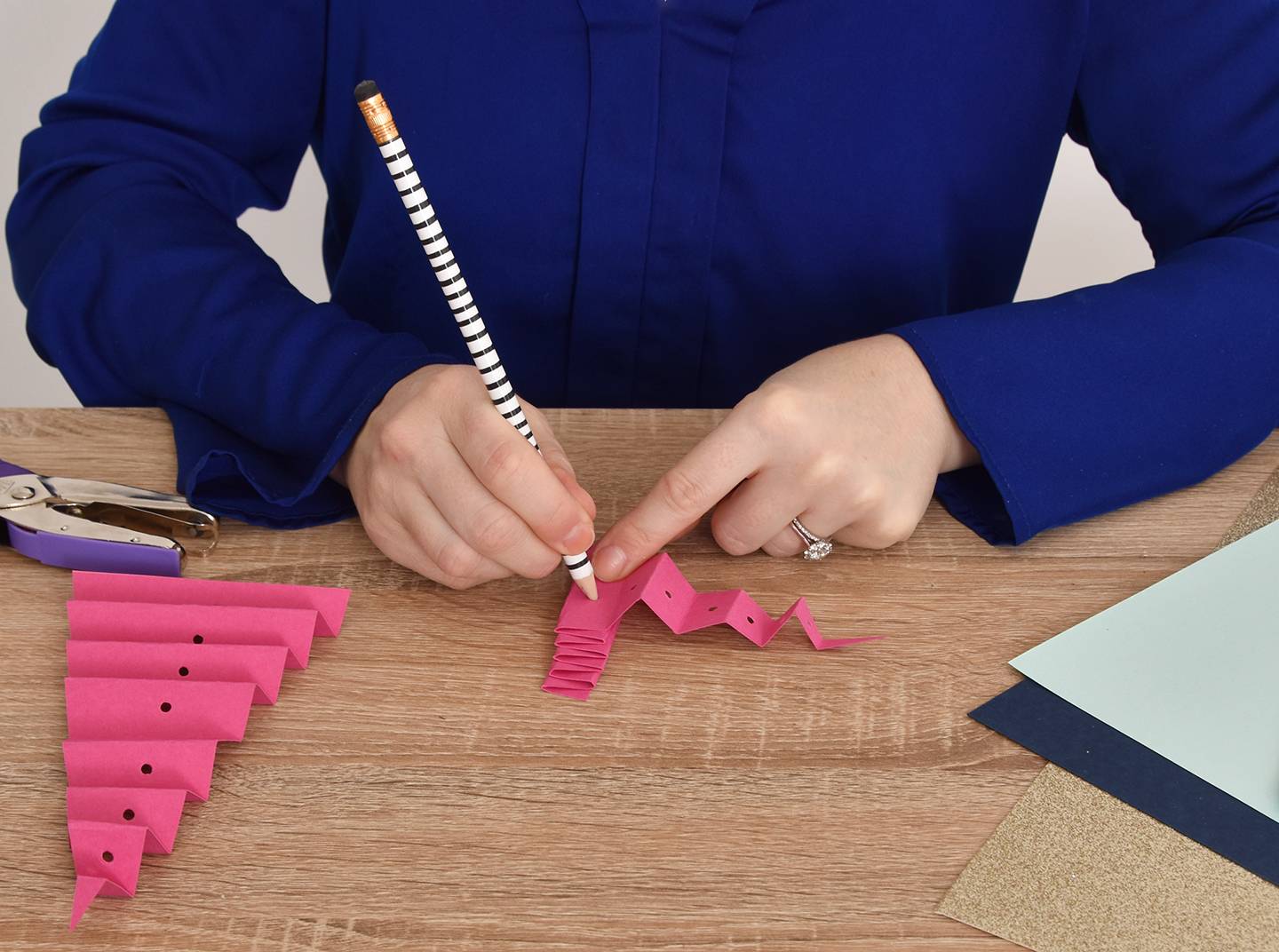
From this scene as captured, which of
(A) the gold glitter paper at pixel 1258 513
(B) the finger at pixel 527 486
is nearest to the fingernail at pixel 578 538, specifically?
(B) the finger at pixel 527 486

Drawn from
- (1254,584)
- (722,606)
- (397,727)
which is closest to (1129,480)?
(1254,584)

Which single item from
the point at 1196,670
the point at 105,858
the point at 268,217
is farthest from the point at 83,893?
the point at 268,217

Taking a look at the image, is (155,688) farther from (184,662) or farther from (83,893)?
(83,893)

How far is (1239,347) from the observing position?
33.0 inches

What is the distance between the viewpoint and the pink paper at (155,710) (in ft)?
2.04

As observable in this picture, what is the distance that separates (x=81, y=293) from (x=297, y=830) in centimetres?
51

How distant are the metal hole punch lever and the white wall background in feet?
4.84

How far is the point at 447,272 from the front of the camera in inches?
25.4

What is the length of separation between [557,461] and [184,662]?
0.23 metres

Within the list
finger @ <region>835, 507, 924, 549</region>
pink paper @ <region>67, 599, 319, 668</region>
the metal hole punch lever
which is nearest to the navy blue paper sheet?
finger @ <region>835, 507, 924, 549</region>

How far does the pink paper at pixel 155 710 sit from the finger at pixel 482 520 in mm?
144

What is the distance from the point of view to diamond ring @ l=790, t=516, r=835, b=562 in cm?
76

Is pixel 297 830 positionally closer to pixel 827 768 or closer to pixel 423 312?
pixel 827 768

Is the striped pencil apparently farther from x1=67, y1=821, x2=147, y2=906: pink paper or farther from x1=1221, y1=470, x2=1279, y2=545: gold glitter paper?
x1=1221, y1=470, x2=1279, y2=545: gold glitter paper
